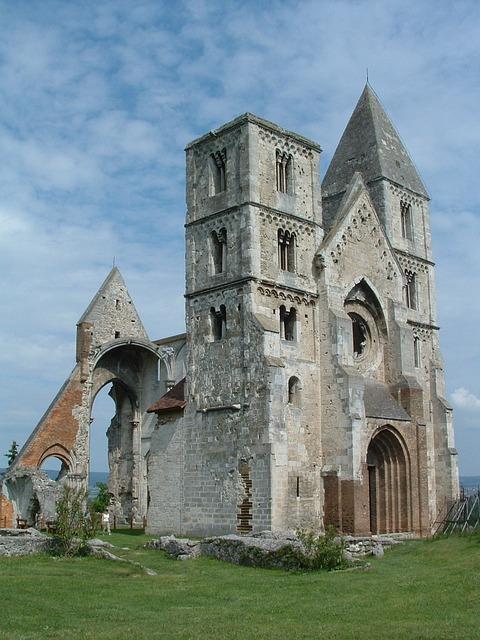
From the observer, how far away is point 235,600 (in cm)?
1606

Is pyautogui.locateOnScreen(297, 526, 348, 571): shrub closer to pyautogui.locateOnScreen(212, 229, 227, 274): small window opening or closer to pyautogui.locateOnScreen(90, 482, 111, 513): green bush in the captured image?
pyautogui.locateOnScreen(212, 229, 227, 274): small window opening

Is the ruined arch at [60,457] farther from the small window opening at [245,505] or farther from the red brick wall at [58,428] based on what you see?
the small window opening at [245,505]

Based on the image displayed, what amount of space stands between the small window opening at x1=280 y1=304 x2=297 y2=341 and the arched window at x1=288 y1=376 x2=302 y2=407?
1640 millimetres

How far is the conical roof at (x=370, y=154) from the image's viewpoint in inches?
1563

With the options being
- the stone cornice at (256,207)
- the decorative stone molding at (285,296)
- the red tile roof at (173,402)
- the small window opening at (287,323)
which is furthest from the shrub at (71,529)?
the stone cornice at (256,207)

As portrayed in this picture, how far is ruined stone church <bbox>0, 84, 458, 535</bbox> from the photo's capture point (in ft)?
96.4

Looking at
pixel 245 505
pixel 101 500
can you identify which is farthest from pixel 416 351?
pixel 101 500

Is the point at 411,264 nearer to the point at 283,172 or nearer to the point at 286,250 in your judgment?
the point at 286,250

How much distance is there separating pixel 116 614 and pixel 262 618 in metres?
2.61

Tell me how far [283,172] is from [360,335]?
794 centimetres

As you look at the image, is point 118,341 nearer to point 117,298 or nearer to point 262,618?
point 117,298

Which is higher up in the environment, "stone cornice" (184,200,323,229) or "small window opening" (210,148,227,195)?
"small window opening" (210,148,227,195)

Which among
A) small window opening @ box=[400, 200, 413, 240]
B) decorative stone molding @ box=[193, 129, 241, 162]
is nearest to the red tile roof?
decorative stone molding @ box=[193, 129, 241, 162]

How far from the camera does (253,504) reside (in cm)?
2842
